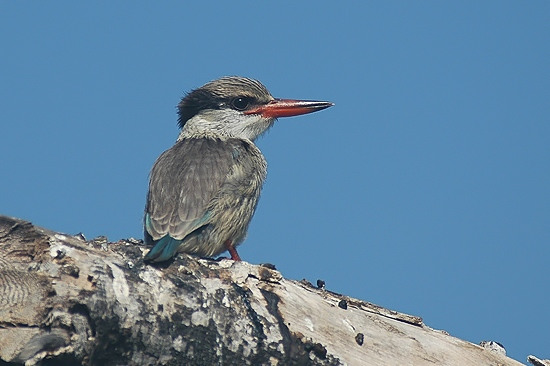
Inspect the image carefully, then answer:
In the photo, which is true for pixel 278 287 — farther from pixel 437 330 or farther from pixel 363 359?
pixel 437 330

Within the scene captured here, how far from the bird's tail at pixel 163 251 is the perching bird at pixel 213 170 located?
17 millimetres

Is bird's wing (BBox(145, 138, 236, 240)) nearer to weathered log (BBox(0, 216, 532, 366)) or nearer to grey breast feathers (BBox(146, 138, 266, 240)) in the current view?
grey breast feathers (BBox(146, 138, 266, 240))

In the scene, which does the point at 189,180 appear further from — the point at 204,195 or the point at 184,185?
the point at 204,195

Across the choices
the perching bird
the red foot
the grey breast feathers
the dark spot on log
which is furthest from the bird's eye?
the dark spot on log

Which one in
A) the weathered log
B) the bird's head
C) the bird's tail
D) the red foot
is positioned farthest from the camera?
the bird's head

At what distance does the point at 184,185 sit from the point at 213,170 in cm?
31

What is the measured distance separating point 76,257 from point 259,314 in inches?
45.7

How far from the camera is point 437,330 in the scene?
18.9 feet

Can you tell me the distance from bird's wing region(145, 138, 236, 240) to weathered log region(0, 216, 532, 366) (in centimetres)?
101

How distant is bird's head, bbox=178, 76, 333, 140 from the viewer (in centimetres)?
811

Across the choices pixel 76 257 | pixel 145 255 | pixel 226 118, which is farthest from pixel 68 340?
pixel 226 118

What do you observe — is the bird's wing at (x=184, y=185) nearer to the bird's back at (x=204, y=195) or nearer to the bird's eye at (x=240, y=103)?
the bird's back at (x=204, y=195)

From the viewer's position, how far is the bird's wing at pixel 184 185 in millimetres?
6117

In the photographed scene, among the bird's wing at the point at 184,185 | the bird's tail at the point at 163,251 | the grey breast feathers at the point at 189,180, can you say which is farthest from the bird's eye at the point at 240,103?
the bird's tail at the point at 163,251
